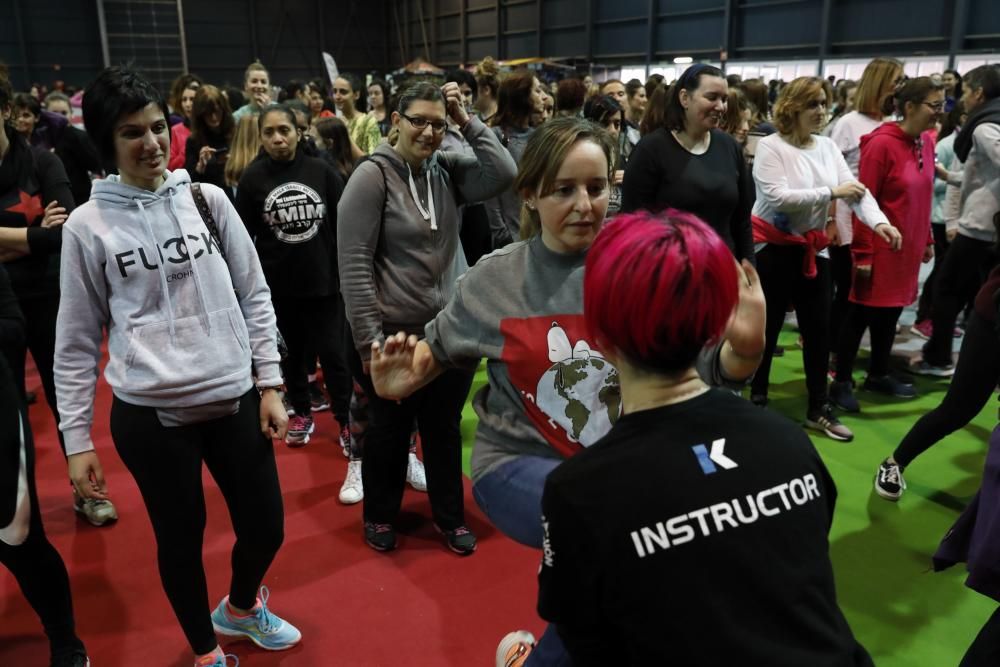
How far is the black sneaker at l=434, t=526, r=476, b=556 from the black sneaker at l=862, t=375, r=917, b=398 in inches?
107

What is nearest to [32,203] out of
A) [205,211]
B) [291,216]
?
[291,216]

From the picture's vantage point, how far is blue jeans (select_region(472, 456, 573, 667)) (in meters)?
1.53

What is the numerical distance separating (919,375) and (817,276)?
1505 millimetres

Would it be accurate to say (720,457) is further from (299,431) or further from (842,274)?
(842,274)

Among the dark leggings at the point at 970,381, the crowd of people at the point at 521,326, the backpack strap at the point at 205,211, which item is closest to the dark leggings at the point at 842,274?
the crowd of people at the point at 521,326

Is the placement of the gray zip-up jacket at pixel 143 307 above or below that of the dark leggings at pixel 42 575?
above

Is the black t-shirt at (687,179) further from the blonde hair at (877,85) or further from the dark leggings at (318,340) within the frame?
the blonde hair at (877,85)

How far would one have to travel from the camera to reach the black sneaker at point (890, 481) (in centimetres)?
308

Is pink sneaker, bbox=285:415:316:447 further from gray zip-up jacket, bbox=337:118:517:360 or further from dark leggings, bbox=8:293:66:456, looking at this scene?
gray zip-up jacket, bbox=337:118:517:360

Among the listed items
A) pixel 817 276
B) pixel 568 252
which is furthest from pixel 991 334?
pixel 568 252

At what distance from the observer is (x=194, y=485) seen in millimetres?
1889

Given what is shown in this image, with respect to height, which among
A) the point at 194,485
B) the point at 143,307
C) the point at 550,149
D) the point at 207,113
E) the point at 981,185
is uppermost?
the point at 207,113

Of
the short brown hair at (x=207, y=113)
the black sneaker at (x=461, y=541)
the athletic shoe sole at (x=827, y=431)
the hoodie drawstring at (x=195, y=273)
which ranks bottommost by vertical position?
the black sneaker at (x=461, y=541)

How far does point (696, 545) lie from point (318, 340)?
2.88 m
